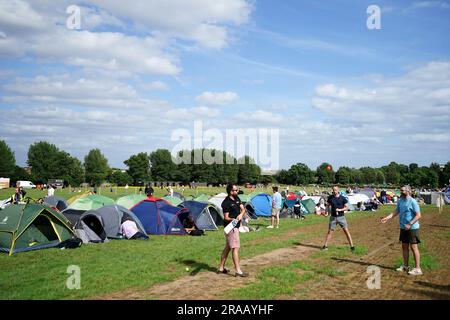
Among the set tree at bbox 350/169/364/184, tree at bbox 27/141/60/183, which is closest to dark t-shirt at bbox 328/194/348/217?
tree at bbox 27/141/60/183

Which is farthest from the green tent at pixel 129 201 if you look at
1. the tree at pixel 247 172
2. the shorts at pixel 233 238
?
the tree at pixel 247 172

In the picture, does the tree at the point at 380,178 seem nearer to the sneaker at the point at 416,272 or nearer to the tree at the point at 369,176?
the tree at the point at 369,176

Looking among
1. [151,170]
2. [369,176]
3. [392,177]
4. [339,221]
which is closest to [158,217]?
[339,221]

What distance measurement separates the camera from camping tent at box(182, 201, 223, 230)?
59.7 feet

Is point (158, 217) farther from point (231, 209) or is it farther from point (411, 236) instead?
point (411, 236)

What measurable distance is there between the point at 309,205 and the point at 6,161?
90.9 meters

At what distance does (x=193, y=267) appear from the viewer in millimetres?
9797

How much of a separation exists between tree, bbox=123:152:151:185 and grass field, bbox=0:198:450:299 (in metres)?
107

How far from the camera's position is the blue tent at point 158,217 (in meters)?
16.5

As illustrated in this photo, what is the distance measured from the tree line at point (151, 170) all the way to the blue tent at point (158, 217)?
308 feet

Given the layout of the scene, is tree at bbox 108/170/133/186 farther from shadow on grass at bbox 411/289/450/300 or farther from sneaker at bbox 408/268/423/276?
shadow on grass at bbox 411/289/450/300

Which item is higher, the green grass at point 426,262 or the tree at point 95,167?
the tree at point 95,167

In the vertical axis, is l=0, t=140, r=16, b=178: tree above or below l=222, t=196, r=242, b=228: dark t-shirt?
above
